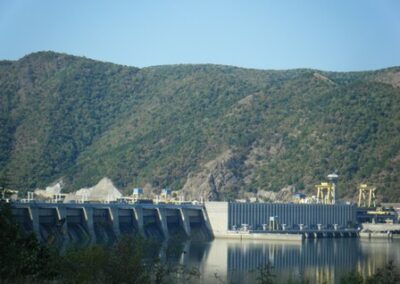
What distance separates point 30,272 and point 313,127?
122801 millimetres

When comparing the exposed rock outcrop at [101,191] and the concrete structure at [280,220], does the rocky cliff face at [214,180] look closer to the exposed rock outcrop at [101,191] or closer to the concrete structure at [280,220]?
the exposed rock outcrop at [101,191]

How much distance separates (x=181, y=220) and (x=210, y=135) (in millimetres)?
54861

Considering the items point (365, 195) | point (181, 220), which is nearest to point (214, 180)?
point (365, 195)

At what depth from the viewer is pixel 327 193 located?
141 meters

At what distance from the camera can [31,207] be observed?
282 feet

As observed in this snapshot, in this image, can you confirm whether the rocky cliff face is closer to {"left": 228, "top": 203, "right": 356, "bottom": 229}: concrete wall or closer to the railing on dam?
{"left": 228, "top": 203, "right": 356, "bottom": 229}: concrete wall

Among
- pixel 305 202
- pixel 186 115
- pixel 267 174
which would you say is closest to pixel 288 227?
pixel 305 202

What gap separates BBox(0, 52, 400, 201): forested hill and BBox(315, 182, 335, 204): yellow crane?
566 cm

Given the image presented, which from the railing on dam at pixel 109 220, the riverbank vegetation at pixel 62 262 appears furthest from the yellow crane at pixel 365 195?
the riverbank vegetation at pixel 62 262

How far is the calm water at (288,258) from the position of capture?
217ft

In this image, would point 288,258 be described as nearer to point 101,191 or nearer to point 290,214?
point 290,214

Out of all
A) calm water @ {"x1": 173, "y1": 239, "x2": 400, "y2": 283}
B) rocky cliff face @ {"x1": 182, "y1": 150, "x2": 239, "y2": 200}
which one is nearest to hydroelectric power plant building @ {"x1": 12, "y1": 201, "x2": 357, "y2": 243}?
calm water @ {"x1": 173, "y1": 239, "x2": 400, "y2": 283}

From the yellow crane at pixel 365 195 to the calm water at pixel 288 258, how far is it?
78.0ft

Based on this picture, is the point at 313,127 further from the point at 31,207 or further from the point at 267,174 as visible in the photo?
the point at 31,207
